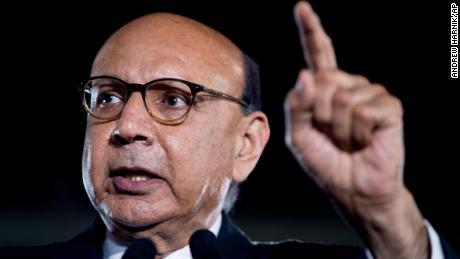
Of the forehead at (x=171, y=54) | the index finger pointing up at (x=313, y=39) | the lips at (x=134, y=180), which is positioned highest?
the index finger pointing up at (x=313, y=39)

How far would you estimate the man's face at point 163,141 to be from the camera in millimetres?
1954

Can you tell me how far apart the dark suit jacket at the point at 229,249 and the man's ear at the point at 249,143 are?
20cm

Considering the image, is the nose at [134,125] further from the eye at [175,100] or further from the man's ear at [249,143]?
the man's ear at [249,143]

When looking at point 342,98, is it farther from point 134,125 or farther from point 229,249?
point 229,249

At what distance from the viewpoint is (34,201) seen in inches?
148

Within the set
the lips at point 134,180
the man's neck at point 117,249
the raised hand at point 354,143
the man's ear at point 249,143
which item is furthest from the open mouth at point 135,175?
the raised hand at point 354,143

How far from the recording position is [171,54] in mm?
2131

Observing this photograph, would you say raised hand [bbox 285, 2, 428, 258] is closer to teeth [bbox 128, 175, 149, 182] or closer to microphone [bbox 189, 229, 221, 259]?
microphone [bbox 189, 229, 221, 259]

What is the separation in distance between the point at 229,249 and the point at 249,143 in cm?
44

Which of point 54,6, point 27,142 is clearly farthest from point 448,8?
point 27,142

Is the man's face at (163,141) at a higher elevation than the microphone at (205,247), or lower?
higher

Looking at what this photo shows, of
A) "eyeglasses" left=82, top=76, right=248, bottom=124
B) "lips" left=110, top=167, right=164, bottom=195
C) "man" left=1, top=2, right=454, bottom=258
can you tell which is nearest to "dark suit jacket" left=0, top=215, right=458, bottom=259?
"man" left=1, top=2, right=454, bottom=258

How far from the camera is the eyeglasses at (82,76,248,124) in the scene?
2053 mm

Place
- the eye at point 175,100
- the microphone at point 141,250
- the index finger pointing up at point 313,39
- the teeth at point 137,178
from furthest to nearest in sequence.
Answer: the eye at point 175,100 → the teeth at point 137,178 → the microphone at point 141,250 → the index finger pointing up at point 313,39
